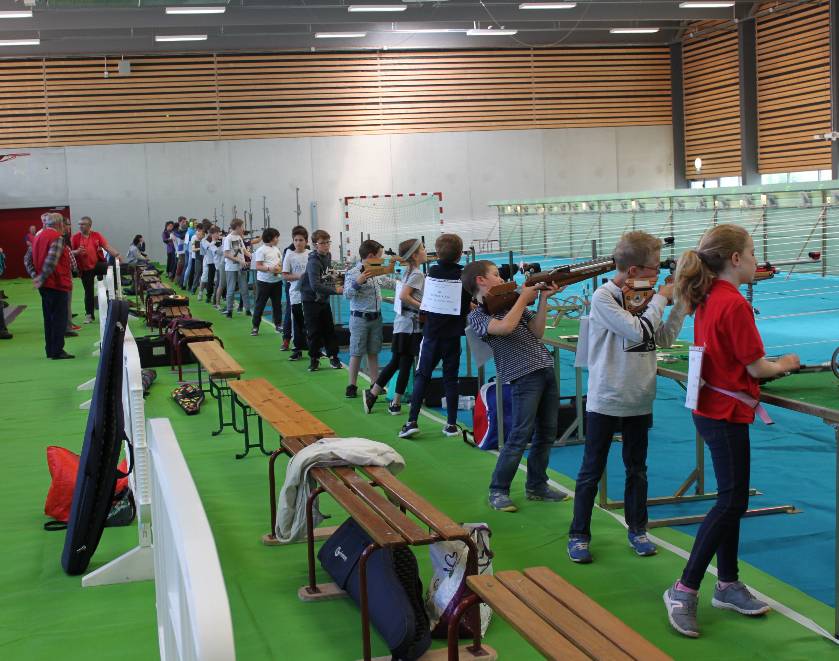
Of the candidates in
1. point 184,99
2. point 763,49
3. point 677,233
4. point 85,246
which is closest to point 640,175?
point 763,49

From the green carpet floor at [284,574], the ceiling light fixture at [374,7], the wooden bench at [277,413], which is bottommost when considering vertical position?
the green carpet floor at [284,574]

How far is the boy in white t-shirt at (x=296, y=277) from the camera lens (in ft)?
36.6

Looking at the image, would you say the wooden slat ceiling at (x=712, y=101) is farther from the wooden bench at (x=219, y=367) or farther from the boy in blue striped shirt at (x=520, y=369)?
the boy in blue striped shirt at (x=520, y=369)

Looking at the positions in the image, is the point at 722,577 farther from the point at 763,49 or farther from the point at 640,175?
the point at 640,175

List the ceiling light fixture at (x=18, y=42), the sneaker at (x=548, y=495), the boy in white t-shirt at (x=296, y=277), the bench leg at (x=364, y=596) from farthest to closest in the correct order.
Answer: the ceiling light fixture at (x=18, y=42), the boy in white t-shirt at (x=296, y=277), the sneaker at (x=548, y=495), the bench leg at (x=364, y=596)

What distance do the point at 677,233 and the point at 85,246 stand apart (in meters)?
11.9

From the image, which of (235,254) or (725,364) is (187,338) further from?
(725,364)

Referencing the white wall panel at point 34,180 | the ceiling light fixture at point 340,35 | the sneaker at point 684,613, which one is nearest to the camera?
the sneaker at point 684,613

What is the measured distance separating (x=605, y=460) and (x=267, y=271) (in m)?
8.63

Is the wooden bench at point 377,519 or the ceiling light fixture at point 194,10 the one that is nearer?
the wooden bench at point 377,519

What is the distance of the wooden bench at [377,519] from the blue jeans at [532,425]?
1.10 meters

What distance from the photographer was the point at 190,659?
165 centimetres

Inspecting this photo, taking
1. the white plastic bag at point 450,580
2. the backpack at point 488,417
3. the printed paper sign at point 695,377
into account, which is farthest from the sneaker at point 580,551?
the backpack at point 488,417

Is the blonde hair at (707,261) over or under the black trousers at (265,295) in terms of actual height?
over
